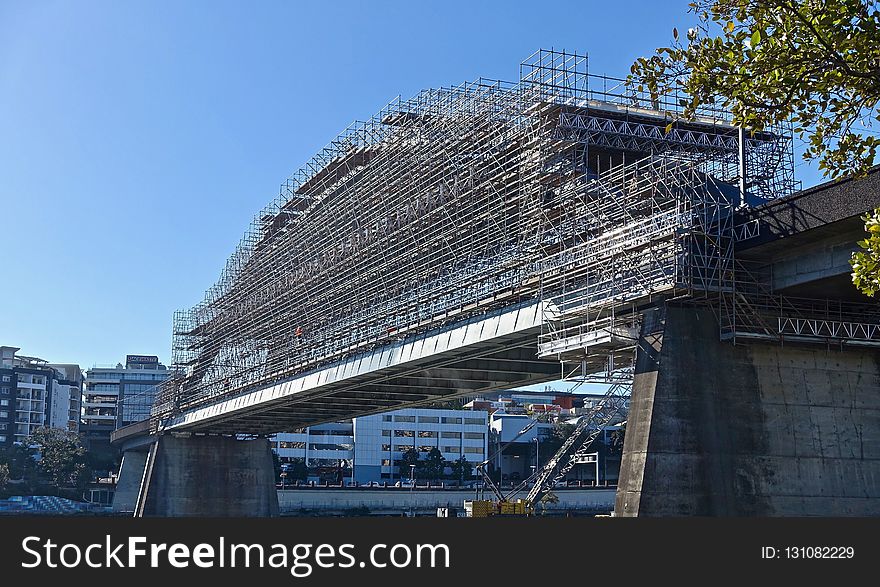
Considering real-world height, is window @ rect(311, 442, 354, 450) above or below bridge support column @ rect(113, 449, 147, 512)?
above

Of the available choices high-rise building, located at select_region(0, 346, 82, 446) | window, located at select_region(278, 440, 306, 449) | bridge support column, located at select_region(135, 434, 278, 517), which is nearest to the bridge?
bridge support column, located at select_region(135, 434, 278, 517)

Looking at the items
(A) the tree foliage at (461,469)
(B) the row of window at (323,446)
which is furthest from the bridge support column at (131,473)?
(A) the tree foliage at (461,469)

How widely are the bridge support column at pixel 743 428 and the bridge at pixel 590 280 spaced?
7 centimetres

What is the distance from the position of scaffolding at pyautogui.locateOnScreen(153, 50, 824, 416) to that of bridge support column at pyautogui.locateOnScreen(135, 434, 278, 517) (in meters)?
17.6

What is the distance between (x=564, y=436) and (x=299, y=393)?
285 feet

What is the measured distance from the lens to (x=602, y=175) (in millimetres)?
43969

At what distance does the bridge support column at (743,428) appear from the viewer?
33.8 m

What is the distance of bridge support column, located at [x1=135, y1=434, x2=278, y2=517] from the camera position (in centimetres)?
9344

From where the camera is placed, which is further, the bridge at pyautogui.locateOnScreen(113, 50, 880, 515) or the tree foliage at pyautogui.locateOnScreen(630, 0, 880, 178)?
the bridge at pyautogui.locateOnScreen(113, 50, 880, 515)

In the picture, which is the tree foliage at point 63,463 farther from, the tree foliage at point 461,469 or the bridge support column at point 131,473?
the tree foliage at point 461,469

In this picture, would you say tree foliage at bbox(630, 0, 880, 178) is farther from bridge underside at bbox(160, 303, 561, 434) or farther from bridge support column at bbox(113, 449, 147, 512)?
bridge support column at bbox(113, 449, 147, 512)

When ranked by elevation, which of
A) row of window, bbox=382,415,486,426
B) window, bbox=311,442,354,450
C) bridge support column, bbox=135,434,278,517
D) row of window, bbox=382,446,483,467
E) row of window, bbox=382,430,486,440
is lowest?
bridge support column, bbox=135,434,278,517

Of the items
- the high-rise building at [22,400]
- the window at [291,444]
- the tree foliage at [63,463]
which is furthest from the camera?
the high-rise building at [22,400]

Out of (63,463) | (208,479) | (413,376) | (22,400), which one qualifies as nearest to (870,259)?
(413,376)
